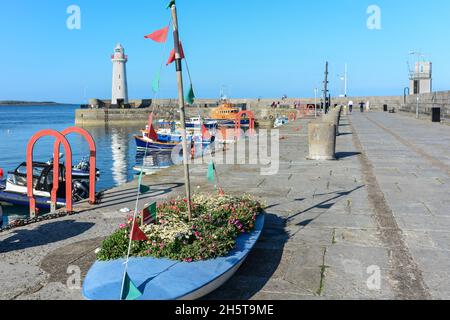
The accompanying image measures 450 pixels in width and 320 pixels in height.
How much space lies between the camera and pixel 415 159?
47.5ft

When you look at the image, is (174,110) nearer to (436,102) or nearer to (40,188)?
(436,102)

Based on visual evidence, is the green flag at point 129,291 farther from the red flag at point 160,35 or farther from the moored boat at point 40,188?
the moored boat at point 40,188

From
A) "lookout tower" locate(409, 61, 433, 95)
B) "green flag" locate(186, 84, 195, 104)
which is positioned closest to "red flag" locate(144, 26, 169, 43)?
"green flag" locate(186, 84, 195, 104)

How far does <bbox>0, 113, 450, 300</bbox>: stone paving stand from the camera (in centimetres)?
477

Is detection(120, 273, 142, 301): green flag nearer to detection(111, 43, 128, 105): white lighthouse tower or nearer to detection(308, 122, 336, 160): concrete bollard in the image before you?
detection(308, 122, 336, 160): concrete bollard

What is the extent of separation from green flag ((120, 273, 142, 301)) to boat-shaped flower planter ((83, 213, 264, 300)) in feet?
0.19

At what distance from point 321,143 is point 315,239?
28.3ft

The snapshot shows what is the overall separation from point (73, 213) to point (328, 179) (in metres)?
6.30

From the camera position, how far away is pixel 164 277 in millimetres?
4328

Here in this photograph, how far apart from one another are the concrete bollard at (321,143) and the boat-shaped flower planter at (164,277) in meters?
9.79

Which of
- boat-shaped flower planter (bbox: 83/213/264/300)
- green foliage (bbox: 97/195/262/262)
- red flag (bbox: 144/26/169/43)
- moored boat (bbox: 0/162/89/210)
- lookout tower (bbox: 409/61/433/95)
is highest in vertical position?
lookout tower (bbox: 409/61/433/95)

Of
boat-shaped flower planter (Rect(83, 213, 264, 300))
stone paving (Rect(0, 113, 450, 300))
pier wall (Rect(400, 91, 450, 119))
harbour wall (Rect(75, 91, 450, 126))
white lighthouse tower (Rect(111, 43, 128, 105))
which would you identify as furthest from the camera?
white lighthouse tower (Rect(111, 43, 128, 105))
